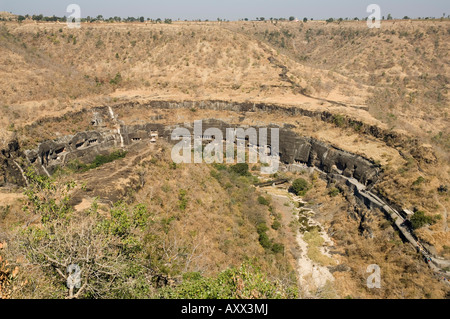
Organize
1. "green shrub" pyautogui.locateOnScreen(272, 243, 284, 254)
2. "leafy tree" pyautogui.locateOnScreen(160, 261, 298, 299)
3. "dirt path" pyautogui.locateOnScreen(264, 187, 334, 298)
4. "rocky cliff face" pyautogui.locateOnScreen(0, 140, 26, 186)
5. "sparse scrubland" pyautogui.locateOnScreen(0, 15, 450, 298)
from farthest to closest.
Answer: "rocky cliff face" pyautogui.locateOnScreen(0, 140, 26, 186), "green shrub" pyautogui.locateOnScreen(272, 243, 284, 254), "dirt path" pyautogui.locateOnScreen(264, 187, 334, 298), "sparse scrubland" pyautogui.locateOnScreen(0, 15, 450, 298), "leafy tree" pyautogui.locateOnScreen(160, 261, 298, 299)

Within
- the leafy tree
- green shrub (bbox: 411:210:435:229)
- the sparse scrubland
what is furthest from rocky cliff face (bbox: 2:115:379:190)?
the leafy tree

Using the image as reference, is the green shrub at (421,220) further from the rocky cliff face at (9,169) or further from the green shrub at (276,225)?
the rocky cliff face at (9,169)

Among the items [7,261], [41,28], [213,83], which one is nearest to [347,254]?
[7,261]

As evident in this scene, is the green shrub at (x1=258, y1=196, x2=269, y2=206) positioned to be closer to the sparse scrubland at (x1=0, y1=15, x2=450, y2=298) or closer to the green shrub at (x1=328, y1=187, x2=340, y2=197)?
the sparse scrubland at (x1=0, y1=15, x2=450, y2=298)

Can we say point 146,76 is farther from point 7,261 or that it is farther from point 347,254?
point 7,261

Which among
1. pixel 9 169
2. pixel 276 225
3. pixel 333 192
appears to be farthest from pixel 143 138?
pixel 333 192
